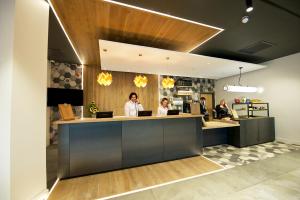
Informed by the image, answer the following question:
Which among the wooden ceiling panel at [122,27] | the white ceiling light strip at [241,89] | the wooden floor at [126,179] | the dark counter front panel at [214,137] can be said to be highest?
the wooden ceiling panel at [122,27]

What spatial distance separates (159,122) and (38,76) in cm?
245

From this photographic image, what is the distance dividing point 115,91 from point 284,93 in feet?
21.7

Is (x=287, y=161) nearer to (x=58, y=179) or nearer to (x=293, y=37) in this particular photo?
(x=293, y=37)

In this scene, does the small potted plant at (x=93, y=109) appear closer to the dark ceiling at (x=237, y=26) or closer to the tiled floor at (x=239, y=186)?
the dark ceiling at (x=237, y=26)

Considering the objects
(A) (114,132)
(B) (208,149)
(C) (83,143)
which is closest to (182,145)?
(B) (208,149)

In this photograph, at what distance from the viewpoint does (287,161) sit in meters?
3.40

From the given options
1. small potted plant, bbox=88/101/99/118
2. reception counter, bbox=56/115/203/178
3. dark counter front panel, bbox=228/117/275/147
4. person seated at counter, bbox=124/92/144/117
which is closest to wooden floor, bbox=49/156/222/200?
reception counter, bbox=56/115/203/178

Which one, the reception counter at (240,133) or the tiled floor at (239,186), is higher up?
the reception counter at (240,133)

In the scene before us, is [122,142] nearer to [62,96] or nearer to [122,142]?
[122,142]

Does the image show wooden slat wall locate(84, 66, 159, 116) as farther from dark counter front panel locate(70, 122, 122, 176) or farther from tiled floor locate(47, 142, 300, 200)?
dark counter front panel locate(70, 122, 122, 176)

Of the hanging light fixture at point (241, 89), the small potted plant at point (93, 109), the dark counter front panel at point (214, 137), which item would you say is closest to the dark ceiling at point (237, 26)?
the hanging light fixture at point (241, 89)

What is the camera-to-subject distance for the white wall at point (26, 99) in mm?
1603

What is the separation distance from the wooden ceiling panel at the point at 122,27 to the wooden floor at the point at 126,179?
309 centimetres

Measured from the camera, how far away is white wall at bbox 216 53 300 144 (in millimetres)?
4848
